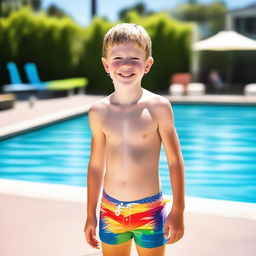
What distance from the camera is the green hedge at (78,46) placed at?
845 inches

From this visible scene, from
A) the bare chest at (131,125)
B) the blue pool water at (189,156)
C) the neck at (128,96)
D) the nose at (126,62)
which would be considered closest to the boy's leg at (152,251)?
the bare chest at (131,125)

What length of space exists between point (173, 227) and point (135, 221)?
18cm

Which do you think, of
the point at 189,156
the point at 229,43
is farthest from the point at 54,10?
the point at 189,156

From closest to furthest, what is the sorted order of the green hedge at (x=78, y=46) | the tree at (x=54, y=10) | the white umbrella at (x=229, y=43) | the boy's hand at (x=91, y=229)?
the boy's hand at (x=91, y=229) → the white umbrella at (x=229, y=43) → the green hedge at (x=78, y=46) → the tree at (x=54, y=10)

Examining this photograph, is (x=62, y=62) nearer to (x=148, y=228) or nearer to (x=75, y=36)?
(x=75, y=36)

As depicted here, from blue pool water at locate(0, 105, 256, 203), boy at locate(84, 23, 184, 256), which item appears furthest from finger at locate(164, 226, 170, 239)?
blue pool water at locate(0, 105, 256, 203)

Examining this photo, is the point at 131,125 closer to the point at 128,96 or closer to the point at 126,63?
the point at 128,96

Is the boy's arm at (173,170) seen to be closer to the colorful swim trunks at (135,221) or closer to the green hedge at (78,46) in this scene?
the colorful swim trunks at (135,221)

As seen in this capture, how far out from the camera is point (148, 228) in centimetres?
228

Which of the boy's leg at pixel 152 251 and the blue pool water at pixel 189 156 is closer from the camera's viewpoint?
the boy's leg at pixel 152 251

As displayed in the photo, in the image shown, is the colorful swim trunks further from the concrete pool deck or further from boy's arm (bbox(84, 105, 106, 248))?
the concrete pool deck

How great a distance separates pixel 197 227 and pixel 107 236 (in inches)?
77.1

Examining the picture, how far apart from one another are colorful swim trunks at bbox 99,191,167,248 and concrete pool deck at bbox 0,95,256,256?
1.35 metres

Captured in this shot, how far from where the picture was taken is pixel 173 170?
2.25 metres
